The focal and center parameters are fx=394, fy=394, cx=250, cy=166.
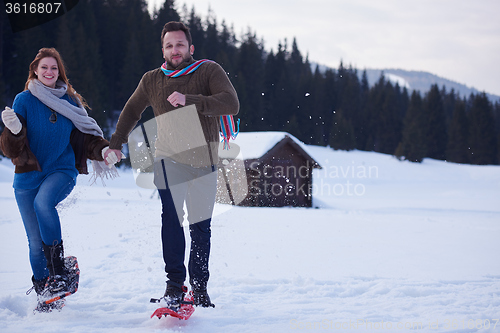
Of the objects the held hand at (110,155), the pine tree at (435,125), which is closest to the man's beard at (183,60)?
the held hand at (110,155)

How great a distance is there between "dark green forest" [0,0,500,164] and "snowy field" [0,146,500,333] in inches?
1070

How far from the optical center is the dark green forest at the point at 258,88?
3462cm

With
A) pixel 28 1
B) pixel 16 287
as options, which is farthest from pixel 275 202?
pixel 28 1

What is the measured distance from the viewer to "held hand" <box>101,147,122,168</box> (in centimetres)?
308

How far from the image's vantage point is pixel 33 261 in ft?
9.82

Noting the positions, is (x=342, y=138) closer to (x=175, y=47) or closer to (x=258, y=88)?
(x=258, y=88)

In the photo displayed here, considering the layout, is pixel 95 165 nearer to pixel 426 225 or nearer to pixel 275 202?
pixel 426 225

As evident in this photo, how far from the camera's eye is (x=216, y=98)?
2801 millimetres

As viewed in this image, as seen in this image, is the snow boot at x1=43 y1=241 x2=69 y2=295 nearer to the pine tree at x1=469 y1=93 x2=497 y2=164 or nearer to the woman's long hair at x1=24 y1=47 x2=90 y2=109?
the woman's long hair at x1=24 y1=47 x2=90 y2=109

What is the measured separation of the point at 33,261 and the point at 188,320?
1298mm

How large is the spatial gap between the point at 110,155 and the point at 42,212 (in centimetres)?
63

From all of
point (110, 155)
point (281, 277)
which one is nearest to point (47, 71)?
point (110, 155)

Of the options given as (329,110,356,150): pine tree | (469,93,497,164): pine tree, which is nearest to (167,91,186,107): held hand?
(329,110,356,150): pine tree

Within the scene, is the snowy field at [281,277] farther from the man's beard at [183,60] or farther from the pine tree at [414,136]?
the pine tree at [414,136]
